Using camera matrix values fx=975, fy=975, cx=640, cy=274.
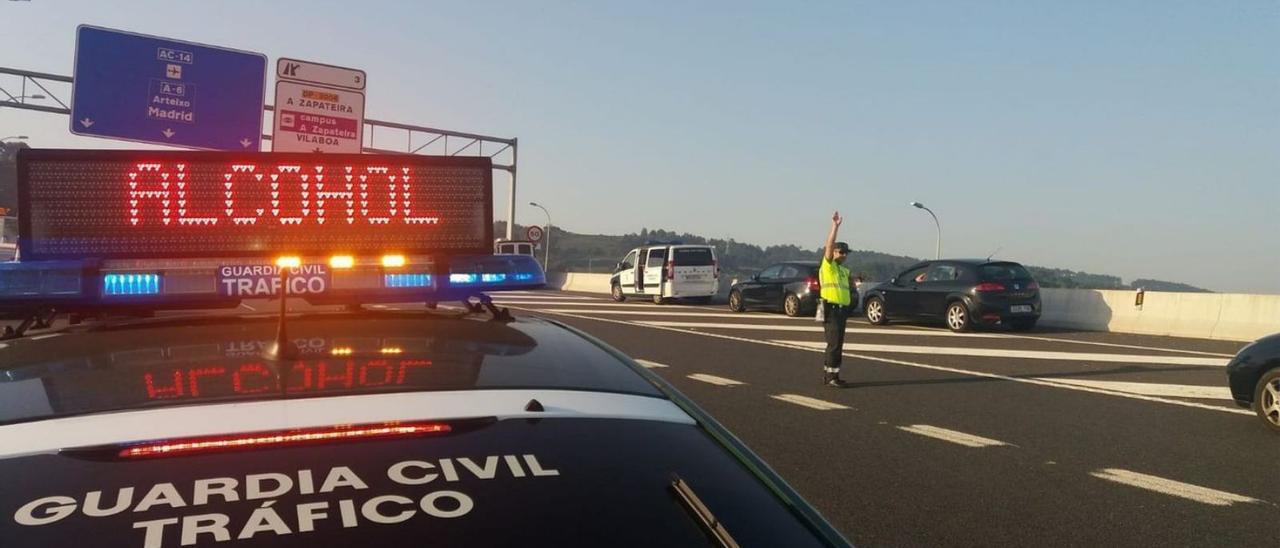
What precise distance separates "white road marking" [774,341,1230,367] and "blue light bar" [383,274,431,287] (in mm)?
12977

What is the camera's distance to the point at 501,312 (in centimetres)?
283

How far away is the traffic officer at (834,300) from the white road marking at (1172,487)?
434 cm

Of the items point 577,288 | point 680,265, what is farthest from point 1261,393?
point 577,288

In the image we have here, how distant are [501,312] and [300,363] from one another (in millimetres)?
868

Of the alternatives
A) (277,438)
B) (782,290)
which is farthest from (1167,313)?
(277,438)

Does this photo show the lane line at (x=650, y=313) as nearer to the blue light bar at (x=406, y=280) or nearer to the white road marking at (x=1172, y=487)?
the white road marking at (x=1172, y=487)

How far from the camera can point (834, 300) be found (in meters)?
11.3

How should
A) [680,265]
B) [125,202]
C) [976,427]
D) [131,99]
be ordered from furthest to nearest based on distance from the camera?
[680,265] → [131,99] → [976,427] → [125,202]

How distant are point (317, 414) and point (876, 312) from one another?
822 inches

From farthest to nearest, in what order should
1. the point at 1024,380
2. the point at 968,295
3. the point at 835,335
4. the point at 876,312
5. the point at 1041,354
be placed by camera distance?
the point at 876,312, the point at 968,295, the point at 1041,354, the point at 1024,380, the point at 835,335

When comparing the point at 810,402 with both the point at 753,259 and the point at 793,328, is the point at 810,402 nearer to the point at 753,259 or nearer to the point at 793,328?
the point at 793,328

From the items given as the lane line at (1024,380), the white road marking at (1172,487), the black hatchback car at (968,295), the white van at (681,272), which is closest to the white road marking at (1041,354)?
the lane line at (1024,380)

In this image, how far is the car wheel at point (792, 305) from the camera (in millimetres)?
24511

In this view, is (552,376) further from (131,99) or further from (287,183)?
(131,99)
